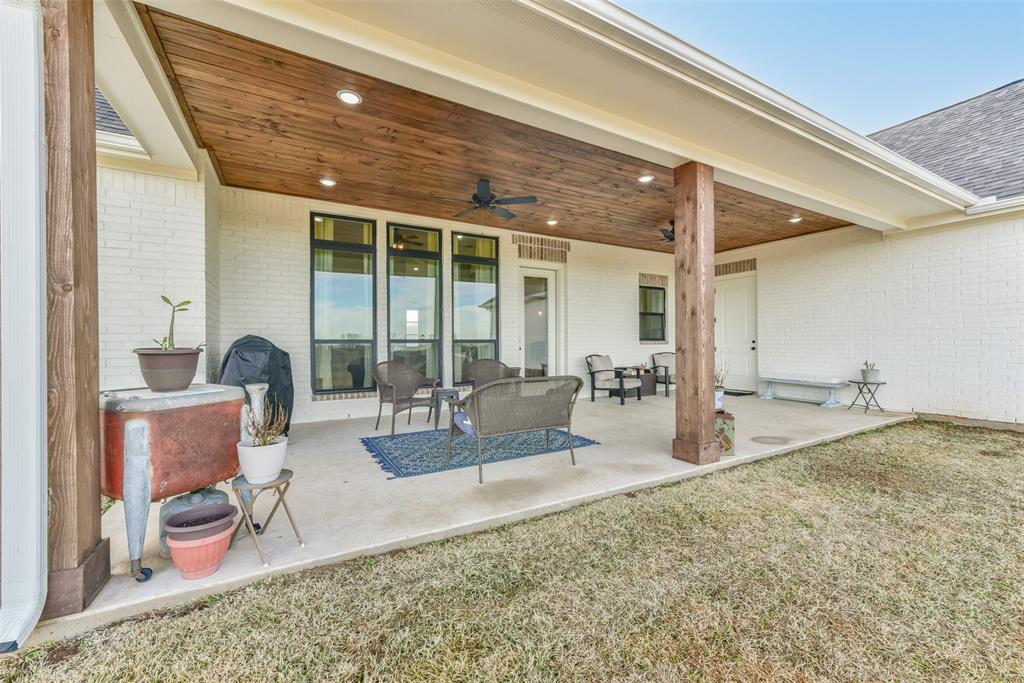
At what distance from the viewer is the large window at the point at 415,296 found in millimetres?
5895

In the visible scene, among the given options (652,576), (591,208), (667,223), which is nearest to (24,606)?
(652,576)

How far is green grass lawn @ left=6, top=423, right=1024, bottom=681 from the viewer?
1.40 m

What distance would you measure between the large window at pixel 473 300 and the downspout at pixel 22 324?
4.79 m

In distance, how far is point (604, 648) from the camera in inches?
58.4

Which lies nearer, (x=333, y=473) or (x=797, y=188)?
(x=333, y=473)

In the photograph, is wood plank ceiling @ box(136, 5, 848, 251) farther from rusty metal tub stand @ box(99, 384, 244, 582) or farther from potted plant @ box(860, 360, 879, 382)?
potted plant @ box(860, 360, 879, 382)

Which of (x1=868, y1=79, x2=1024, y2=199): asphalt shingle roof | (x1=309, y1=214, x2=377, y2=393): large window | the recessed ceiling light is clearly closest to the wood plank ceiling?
the recessed ceiling light

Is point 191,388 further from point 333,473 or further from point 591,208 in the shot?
point 591,208

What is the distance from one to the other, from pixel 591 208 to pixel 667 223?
1.52 metres

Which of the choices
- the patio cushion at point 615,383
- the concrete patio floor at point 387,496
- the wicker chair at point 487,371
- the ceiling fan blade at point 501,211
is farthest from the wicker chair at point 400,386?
the patio cushion at point 615,383

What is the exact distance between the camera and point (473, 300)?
257 inches

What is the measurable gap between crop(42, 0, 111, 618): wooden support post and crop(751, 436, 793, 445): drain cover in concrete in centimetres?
516

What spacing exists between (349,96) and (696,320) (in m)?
3.33

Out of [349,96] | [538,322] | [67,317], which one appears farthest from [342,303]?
[67,317]
